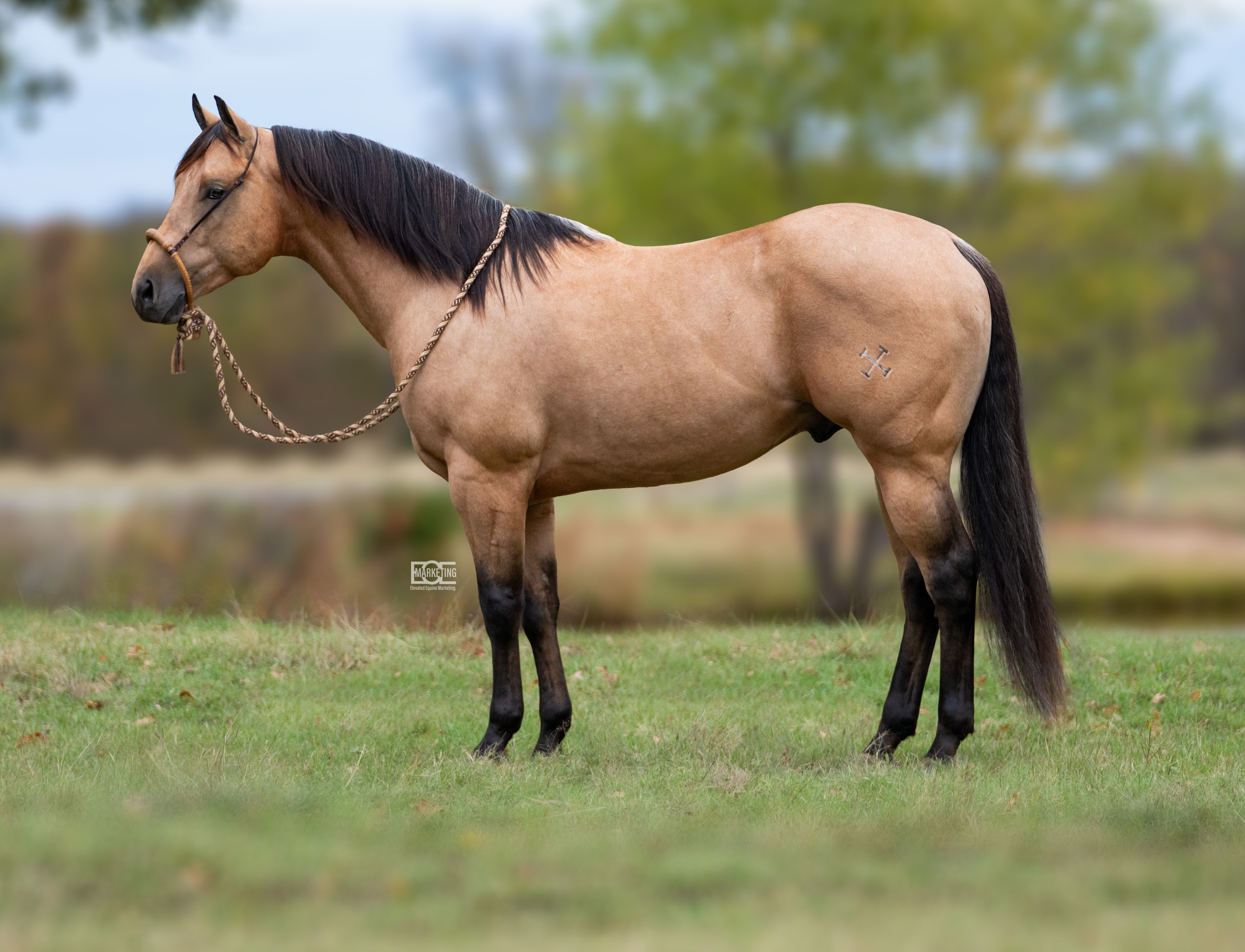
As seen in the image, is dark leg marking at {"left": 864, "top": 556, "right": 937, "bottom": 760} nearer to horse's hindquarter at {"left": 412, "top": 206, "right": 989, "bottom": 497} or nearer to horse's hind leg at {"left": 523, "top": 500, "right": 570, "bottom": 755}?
horse's hindquarter at {"left": 412, "top": 206, "right": 989, "bottom": 497}

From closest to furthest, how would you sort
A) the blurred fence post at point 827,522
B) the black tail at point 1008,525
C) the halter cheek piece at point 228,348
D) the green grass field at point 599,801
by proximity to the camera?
the green grass field at point 599,801
the black tail at point 1008,525
the halter cheek piece at point 228,348
the blurred fence post at point 827,522

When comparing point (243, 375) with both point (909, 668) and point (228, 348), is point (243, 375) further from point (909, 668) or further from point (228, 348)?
point (909, 668)

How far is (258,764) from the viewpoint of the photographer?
16.1ft

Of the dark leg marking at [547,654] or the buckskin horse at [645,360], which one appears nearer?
the buckskin horse at [645,360]

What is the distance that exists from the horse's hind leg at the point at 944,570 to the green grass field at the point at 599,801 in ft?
0.77

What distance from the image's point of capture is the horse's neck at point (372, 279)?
5.27 metres

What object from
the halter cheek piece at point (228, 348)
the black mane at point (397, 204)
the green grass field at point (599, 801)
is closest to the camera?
the green grass field at point (599, 801)

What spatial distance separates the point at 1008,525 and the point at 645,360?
177 centimetres

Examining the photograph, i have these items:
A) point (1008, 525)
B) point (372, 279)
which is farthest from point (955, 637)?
point (372, 279)

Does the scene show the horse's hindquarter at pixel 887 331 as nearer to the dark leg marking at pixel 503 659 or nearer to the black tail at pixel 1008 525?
the black tail at pixel 1008 525

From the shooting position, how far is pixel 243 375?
5.59 m

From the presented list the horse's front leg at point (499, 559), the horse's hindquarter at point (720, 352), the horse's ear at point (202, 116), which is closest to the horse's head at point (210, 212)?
the horse's ear at point (202, 116)

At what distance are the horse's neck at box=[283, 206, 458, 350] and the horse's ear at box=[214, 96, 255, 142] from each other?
0.40 m

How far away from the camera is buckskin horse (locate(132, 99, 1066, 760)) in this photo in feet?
15.9
